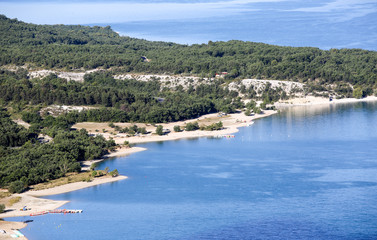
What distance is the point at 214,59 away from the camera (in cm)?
10712

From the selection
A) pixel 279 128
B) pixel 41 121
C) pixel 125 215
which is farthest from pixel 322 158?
pixel 41 121

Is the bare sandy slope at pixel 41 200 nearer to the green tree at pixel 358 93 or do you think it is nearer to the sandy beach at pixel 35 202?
the sandy beach at pixel 35 202

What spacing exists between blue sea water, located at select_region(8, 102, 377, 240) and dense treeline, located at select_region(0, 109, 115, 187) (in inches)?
121

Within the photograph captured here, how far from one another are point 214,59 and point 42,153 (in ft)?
190

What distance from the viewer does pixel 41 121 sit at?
69.2m

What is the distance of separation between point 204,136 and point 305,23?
12582 centimetres

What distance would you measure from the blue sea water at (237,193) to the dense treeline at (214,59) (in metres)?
29.9

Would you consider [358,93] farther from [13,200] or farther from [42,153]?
[13,200]

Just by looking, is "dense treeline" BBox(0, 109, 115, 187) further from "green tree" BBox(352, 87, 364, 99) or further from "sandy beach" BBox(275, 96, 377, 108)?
"green tree" BBox(352, 87, 364, 99)

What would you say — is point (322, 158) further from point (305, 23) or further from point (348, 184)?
point (305, 23)

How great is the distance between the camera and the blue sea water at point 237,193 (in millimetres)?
38781

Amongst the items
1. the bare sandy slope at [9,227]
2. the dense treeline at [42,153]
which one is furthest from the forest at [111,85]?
the bare sandy slope at [9,227]

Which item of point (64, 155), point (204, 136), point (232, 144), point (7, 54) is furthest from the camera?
point (7, 54)

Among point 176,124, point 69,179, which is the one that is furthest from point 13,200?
point 176,124
